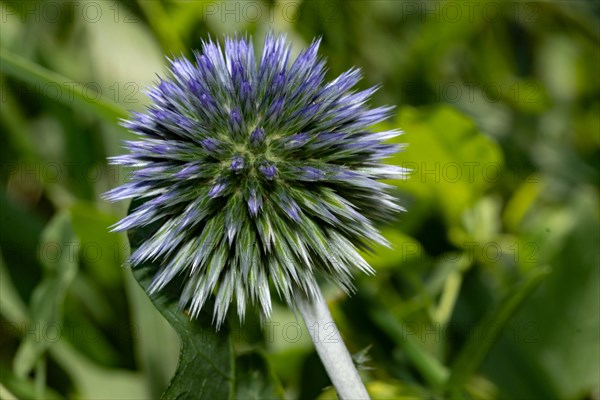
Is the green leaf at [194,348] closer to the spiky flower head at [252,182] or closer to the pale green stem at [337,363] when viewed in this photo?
the spiky flower head at [252,182]

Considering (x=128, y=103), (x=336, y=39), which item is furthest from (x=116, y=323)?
→ (x=336, y=39)

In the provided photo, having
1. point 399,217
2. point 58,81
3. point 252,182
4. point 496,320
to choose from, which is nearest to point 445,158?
point 399,217

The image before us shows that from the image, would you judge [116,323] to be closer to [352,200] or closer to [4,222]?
[4,222]

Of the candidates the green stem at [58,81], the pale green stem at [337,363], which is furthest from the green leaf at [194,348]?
the green stem at [58,81]

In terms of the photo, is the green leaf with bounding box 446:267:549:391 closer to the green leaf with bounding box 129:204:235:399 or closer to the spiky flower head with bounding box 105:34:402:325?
the spiky flower head with bounding box 105:34:402:325

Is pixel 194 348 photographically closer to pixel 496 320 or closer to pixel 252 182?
pixel 252 182
